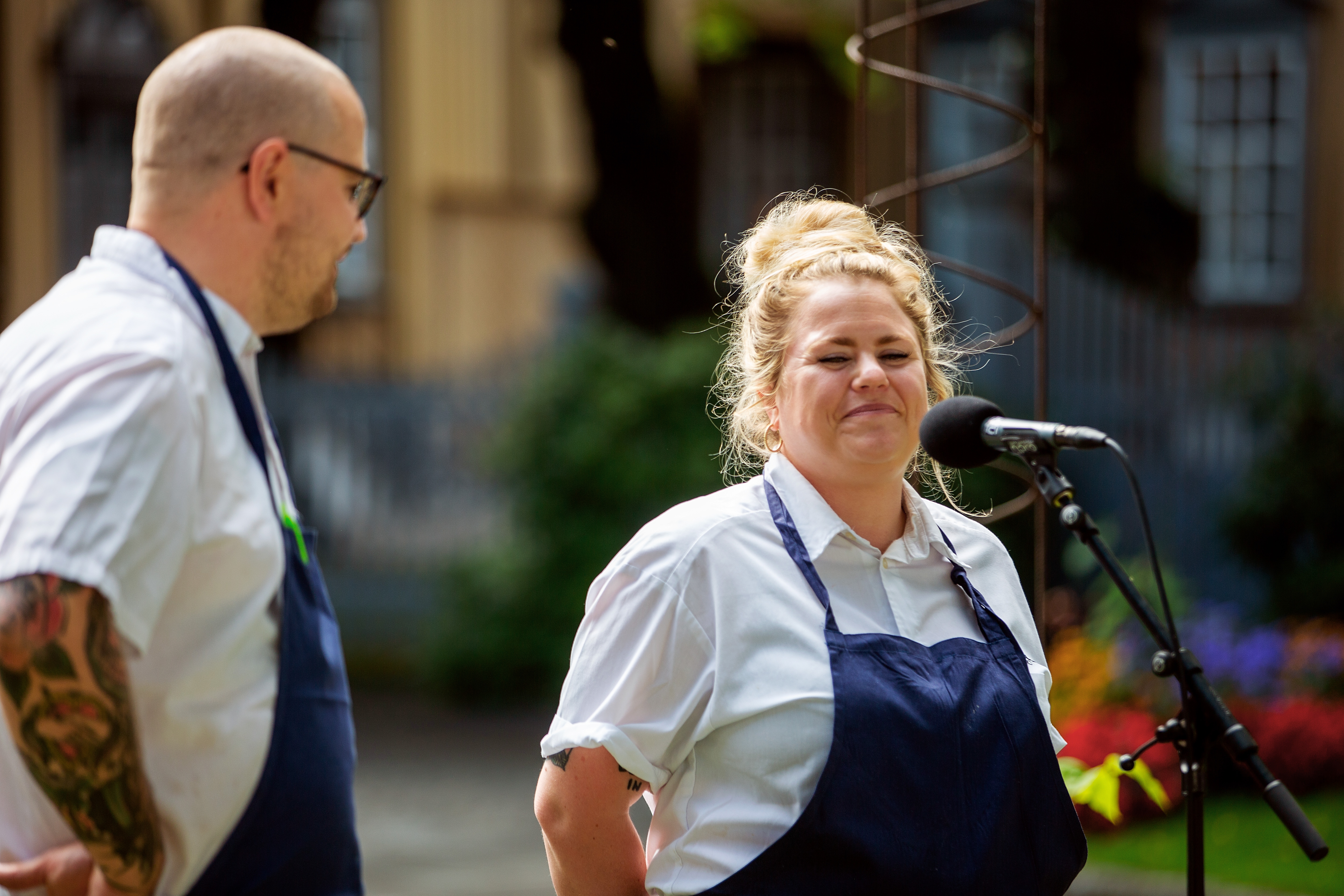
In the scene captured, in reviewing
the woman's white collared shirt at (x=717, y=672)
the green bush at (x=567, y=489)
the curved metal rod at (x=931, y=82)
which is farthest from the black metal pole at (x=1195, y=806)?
the green bush at (x=567, y=489)

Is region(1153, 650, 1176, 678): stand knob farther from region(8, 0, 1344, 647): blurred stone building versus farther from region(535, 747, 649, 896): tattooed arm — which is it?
region(8, 0, 1344, 647): blurred stone building

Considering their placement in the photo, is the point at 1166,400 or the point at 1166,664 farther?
the point at 1166,400

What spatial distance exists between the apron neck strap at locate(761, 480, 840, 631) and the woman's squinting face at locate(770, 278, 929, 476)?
0.32 feet

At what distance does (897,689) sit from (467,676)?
7.21 metres

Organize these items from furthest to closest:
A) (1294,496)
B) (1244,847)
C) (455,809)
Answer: (1294,496) < (455,809) < (1244,847)

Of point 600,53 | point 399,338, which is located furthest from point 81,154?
point 600,53

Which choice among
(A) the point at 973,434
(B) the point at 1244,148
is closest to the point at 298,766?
(A) the point at 973,434

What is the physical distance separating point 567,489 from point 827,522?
655 centimetres

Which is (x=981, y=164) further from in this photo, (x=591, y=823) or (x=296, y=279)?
(x=591, y=823)

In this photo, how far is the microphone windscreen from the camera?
2395mm

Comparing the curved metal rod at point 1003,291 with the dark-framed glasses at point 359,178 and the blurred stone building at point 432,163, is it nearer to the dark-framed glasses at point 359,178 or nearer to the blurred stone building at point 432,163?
the dark-framed glasses at point 359,178

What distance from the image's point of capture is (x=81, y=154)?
13453mm

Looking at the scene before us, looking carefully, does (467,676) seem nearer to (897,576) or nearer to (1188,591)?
(1188,591)

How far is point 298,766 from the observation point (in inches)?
83.6
